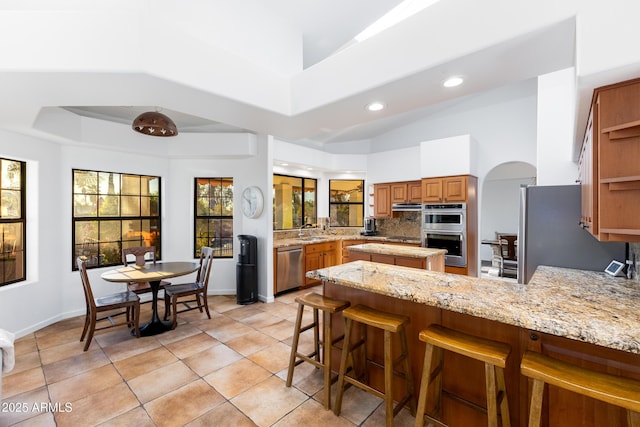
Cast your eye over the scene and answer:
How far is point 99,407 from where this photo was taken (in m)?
2.16

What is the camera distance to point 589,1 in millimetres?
1370

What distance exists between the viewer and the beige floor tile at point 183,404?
6.73 ft

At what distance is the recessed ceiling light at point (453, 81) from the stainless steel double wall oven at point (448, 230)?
10.2 ft

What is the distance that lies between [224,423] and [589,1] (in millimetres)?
3185

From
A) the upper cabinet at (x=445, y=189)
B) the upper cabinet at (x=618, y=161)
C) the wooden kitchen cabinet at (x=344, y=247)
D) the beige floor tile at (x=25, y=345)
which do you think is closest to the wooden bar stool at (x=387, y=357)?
the upper cabinet at (x=618, y=161)

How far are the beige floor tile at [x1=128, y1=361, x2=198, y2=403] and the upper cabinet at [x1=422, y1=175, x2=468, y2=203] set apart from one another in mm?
4378

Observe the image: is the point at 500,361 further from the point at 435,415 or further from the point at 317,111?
the point at 317,111

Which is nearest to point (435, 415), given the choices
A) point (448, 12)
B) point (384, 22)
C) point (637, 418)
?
point (637, 418)

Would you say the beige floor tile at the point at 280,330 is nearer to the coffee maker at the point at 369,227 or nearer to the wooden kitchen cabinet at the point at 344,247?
the wooden kitchen cabinet at the point at 344,247

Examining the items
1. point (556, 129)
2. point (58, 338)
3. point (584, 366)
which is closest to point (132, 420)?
point (58, 338)

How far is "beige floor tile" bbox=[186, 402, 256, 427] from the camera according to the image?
2.00 meters

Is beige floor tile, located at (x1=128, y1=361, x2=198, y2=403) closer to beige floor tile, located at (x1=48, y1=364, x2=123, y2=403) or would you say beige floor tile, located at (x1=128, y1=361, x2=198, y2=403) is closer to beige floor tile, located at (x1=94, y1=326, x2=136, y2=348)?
beige floor tile, located at (x1=48, y1=364, x2=123, y2=403)

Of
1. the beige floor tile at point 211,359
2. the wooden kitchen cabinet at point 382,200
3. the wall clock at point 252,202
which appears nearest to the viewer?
the beige floor tile at point 211,359

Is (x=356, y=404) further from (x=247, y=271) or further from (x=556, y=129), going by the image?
(x=556, y=129)
